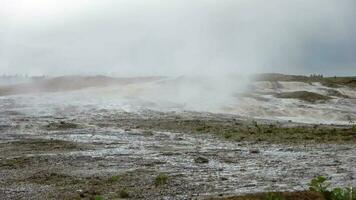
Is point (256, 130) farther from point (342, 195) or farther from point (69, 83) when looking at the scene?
point (69, 83)

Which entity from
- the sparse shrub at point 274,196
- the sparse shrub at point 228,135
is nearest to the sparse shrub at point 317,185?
the sparse shrub at point 274,196

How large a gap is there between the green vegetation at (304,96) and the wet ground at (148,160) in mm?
18233

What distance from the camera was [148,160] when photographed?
22.1 meters

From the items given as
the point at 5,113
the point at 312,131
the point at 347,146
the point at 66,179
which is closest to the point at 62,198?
the point at 66,179

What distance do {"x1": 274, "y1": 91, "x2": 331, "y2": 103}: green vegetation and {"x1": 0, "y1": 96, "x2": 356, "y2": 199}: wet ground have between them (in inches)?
718

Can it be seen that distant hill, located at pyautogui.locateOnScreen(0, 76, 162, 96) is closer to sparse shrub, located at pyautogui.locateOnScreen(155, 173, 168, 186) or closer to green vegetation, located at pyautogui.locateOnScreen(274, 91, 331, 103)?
green vegetation, located at pyautogui.locateOnScreen(274, 91, 331, 103)

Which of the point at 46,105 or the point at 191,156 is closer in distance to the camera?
the point at 191,156

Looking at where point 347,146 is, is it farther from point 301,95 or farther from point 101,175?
point 301,95

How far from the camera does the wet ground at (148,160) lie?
16.3 metres

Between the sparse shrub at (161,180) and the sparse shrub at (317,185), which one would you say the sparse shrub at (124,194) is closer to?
the sparse shrub at (161,180)

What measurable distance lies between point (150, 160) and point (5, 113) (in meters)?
20.7

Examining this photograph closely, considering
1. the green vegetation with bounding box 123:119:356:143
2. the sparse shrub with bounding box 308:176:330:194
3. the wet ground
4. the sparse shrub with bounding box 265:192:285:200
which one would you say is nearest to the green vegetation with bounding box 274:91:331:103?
the green vegetation with bounding box 123:119:356:143

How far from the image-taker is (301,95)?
2158 inches

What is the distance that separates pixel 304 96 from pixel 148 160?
3486cm
